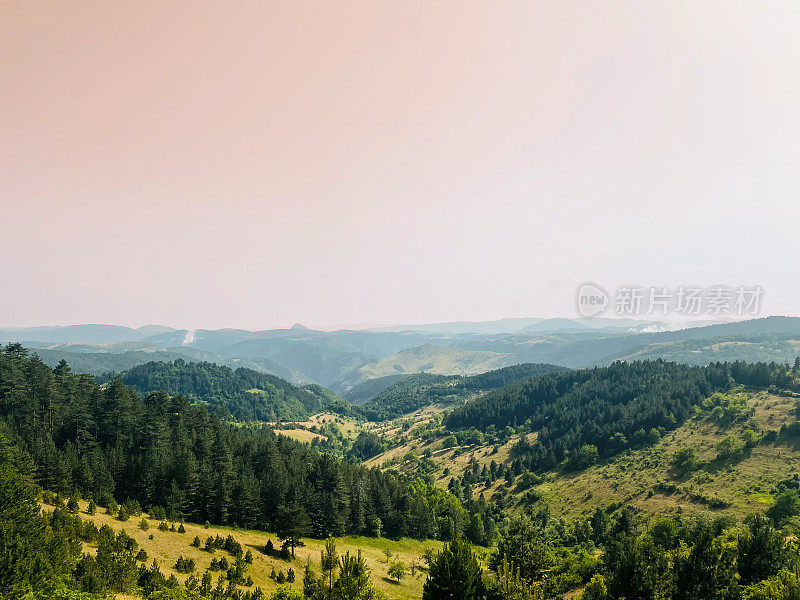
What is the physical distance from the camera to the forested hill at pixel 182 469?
78.8 meters

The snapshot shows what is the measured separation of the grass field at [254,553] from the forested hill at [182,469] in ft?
15.0

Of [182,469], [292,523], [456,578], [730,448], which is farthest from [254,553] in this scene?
[730,448]

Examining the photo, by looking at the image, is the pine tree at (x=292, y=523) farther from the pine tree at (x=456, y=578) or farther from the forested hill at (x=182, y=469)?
the pine tree at (x=456, y=578)

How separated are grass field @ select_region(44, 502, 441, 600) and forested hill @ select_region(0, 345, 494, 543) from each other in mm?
4559

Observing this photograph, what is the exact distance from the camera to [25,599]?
101 ft

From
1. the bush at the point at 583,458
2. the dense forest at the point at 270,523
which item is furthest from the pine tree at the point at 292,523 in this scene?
the bush at the point at 583,458

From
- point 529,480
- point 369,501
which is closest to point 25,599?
point 369,501

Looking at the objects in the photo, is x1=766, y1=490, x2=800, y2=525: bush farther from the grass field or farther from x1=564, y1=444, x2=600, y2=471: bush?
the grass field

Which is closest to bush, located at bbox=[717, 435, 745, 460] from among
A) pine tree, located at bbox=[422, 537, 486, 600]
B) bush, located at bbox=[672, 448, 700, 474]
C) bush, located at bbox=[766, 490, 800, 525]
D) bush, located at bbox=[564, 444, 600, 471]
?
bush, located at bbox=[672, 448, 700, 474]

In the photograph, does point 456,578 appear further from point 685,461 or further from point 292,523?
point 685,461

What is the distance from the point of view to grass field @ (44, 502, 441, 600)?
192 ft

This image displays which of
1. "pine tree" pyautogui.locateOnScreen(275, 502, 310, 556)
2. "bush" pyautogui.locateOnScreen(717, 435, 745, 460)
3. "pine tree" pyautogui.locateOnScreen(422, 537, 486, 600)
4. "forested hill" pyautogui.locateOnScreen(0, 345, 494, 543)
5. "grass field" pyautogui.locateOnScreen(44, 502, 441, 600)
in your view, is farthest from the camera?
"bush" pyautogui.locateOnScreen(717, 435, 745, 460)

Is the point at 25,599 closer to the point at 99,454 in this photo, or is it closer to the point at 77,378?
the point at 99,454

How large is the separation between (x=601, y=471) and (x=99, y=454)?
165936mm
